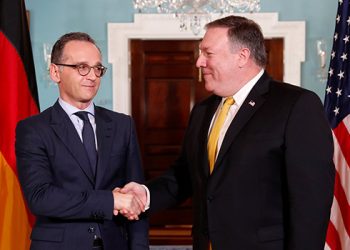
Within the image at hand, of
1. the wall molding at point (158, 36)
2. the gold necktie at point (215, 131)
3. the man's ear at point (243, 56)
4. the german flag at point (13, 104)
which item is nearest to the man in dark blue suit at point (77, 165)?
the gold necktie at point (215, 131)

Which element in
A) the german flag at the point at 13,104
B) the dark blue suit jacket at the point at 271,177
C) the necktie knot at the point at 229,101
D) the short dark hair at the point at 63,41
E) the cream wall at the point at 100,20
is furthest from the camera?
the cream wall at the point at 100,20

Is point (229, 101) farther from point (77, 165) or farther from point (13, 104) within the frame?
point (13, 104)

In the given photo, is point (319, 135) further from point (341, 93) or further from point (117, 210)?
point (341, 93)

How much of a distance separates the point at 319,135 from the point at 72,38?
3.06 feet

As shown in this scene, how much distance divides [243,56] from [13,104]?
1.48 m

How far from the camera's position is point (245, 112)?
2.16 meters

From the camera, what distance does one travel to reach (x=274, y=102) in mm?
2143

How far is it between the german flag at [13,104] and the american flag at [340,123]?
1781 mm

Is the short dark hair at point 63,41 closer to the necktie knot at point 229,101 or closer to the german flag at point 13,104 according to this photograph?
the necktie knot at point 229,101

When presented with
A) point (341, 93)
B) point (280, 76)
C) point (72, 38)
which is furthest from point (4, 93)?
point (280, 76)

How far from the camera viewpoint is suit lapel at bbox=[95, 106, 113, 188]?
6.88 feet

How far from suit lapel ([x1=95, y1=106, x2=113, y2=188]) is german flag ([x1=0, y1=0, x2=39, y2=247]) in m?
1.08

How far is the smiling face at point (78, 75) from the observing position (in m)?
2.12

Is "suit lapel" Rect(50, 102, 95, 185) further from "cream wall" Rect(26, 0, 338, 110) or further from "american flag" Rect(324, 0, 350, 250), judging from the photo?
"cream wall" Rect(26, 0, 338, 110)
